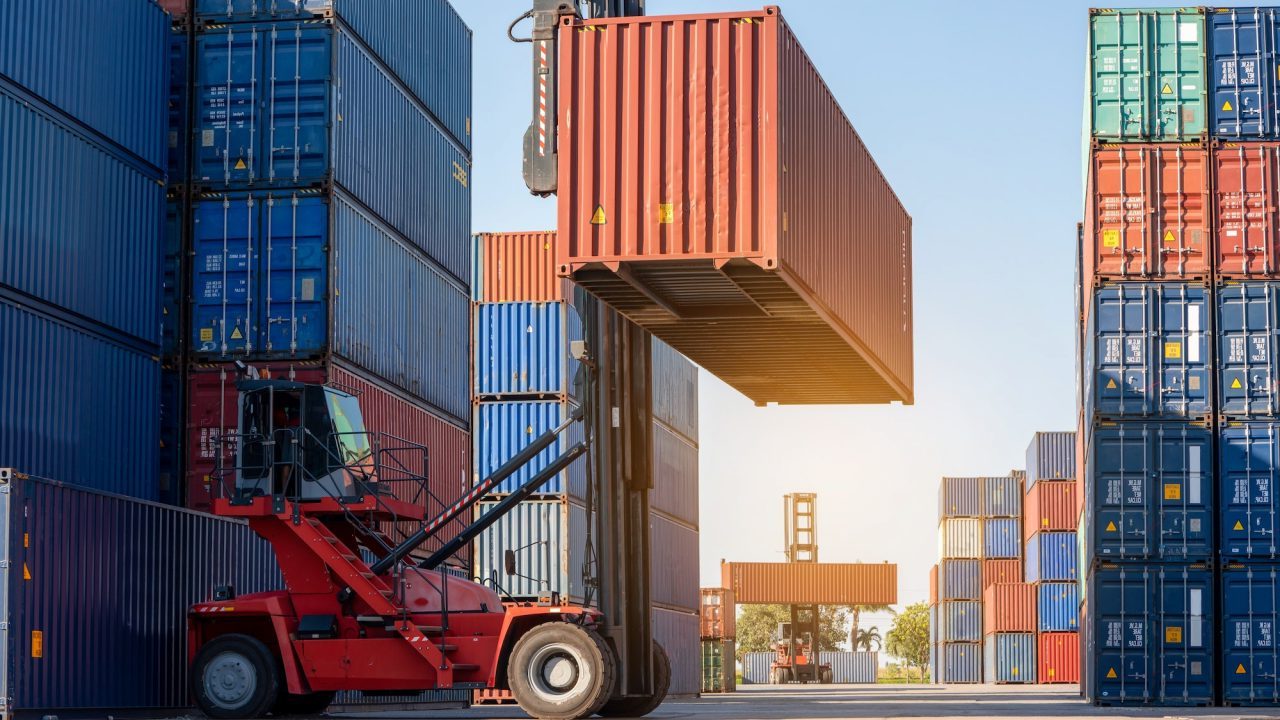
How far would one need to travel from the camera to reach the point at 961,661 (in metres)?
71.8

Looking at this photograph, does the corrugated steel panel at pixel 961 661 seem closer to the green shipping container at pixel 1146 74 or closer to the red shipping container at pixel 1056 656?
the red shipping container at pixel 1056 656

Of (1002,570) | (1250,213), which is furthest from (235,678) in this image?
(1002,570)

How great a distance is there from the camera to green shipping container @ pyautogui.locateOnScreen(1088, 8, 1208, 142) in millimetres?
28938

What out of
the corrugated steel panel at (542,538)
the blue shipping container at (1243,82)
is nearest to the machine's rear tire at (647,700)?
the corrugated steel panel at (542,538)

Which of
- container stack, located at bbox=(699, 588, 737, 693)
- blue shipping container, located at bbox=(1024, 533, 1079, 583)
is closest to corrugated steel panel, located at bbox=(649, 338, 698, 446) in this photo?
container stack, located at bbox=(699, 588, 737, 693)

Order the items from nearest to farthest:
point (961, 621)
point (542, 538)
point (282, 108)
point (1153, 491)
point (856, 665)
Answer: point (282, 108) < point (1153, 491) < point (542, 538) < point (961, 621) < point (856, 665)

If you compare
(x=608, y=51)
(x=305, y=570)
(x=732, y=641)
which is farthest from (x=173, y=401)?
(x=732, y=641)

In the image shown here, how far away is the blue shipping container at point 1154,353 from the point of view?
2855 centimetres

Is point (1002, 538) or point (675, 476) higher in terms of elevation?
point (675, 476)

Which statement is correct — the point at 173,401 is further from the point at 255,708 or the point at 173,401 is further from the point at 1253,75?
the point at 1253,75

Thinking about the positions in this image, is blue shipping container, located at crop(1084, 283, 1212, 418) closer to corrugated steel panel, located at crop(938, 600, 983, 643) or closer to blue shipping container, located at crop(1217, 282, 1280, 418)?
blue shipping container, located at crop(1217, 282, 1280, 418)

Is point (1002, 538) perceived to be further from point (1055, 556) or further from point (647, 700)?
point (647, 700)

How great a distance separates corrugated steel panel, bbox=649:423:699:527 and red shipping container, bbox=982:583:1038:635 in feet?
68.4

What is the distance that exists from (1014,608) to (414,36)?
4162cm
